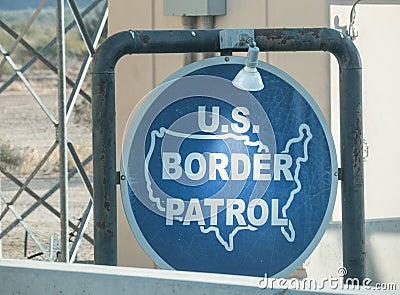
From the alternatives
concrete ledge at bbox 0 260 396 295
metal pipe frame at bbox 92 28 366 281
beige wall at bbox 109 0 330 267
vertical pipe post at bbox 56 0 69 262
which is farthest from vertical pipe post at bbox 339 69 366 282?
vertical pipe post at bbox 56 0 69 262

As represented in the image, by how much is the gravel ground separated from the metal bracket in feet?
30.9

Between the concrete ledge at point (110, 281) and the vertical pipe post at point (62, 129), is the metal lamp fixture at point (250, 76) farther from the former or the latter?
the vertical pipe post at point (62, 129)

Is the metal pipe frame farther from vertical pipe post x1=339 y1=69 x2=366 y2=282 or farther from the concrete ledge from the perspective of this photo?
the concrete ledge

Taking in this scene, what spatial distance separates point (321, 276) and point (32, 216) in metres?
12.5

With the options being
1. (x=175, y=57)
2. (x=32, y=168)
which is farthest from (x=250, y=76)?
(x=32, y=168)

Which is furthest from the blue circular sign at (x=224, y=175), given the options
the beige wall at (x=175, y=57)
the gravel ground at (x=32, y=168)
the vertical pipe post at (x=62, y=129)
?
the gravel ground at (x=32, y=168)

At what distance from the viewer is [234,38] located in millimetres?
3582

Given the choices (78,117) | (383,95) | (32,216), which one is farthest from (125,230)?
(78,117)

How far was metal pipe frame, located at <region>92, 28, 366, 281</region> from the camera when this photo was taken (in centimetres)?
354

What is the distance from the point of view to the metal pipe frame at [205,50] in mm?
3537

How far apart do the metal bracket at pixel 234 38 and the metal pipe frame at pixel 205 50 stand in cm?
2

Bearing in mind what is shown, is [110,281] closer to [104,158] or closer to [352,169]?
[104,158]

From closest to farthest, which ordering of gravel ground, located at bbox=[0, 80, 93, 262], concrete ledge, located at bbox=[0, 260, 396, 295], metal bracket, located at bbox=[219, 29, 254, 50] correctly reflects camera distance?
concrete ledge, located at bbox=[0, 260, 396, 295] < metal bracket, located at bbox=[219, 29, 254, 50] < gravel ground, located at bbox=[0, 80, 93, 262]

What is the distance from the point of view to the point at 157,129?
3553 mm
